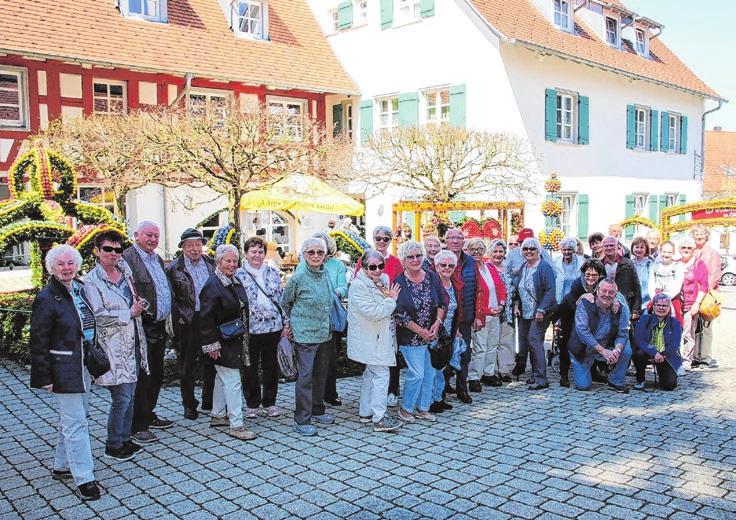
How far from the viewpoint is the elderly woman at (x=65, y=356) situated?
14.5ft

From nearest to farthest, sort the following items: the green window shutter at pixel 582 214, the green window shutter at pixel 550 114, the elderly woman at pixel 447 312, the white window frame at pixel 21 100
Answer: the elderly woman at pixel 447 312
the white window frame at pixel 21 100
the green window shutter at pixel 550 114
the green window shutter at pixel 582 214

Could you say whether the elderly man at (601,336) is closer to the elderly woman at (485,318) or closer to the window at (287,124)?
the elderly woman at (485,318)

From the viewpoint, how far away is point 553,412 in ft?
21.5

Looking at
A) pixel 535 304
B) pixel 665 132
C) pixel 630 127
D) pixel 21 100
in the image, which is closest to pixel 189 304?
pixel 535 304

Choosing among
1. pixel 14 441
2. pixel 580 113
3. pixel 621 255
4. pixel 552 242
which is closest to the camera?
pixel 14 441

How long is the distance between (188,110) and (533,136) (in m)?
9.21

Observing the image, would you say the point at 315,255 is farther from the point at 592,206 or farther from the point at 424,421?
the point at 592,206

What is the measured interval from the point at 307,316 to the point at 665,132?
2279cm

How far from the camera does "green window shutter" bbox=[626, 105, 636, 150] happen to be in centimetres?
2259

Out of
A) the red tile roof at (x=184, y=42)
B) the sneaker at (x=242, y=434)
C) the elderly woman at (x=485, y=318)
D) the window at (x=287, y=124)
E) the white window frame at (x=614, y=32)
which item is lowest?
the sneaker at (x=242, y=434)

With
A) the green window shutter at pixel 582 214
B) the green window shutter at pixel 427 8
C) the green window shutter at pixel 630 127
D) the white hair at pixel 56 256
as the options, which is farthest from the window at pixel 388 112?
the white hair at pixel 56 256

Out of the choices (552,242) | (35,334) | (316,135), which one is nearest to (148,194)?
(316,135)

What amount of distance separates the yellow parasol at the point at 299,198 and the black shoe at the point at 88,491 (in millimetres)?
9327

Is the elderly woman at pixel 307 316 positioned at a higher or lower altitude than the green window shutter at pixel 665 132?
lower
